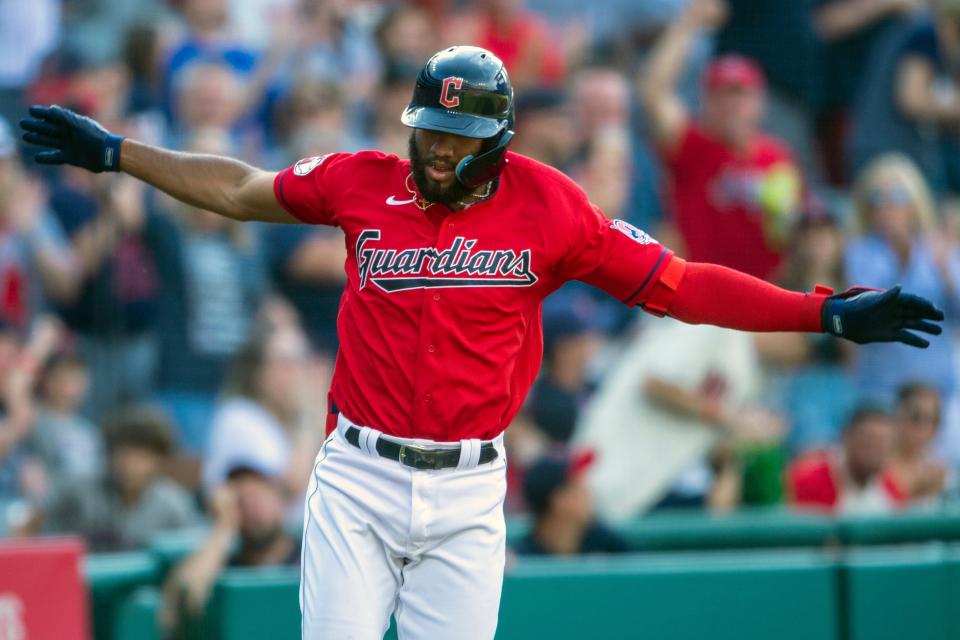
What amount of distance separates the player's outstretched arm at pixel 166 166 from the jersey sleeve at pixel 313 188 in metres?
0.04

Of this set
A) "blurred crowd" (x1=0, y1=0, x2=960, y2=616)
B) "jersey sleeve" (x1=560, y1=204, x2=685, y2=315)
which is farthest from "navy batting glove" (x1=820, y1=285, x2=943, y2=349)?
"blurred crowd" (x1=0, y1=0, x2=960, y2=616)

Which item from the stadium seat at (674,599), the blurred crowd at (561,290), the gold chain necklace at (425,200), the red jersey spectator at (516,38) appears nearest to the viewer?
the gold chain necklace at (425,200)

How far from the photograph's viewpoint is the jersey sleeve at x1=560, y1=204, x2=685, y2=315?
4441 mm

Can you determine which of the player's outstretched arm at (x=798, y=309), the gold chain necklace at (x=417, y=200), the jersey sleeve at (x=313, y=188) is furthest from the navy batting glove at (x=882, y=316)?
the jersey sleeve at (x=313, y=188)

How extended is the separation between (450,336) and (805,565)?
3.06m

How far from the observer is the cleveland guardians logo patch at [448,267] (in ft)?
14.2

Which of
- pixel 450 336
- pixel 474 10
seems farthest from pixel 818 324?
pixel 474 10

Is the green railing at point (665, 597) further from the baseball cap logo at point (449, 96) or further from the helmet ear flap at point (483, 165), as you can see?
the baseball cap logo at point (449, 96)

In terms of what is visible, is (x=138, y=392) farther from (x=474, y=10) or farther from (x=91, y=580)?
(x=474, y=10)

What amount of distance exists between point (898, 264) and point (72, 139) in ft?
18.5

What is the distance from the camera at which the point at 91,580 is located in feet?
21.4

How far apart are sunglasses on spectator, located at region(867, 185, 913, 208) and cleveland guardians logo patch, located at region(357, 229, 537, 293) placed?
17.0 ft

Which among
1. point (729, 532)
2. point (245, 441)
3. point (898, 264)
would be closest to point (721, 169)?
point (898, 264)

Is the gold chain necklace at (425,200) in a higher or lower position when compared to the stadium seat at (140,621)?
higher
